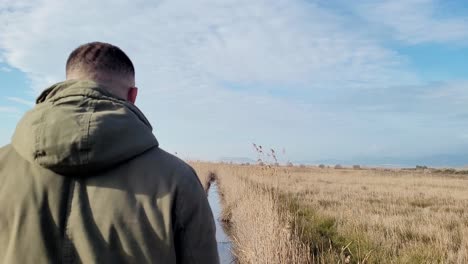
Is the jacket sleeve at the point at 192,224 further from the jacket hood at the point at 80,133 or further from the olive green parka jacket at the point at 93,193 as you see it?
the jacket hood at the point at 80,133

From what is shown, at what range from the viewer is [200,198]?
1559 mm

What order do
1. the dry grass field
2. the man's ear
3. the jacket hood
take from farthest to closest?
the dry grass field, the man's ear, the jacket hood

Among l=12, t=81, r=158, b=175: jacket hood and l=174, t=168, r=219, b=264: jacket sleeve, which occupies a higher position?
l=12, t=81, r=158, b=175: jacket hood

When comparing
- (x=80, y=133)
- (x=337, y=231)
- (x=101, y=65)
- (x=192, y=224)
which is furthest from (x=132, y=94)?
(x=337, y=231)

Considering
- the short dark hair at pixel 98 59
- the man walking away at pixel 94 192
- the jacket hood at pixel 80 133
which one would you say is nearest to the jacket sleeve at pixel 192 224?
the man walking away at pixel 94 192

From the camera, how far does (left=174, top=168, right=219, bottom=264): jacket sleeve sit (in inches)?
59.9

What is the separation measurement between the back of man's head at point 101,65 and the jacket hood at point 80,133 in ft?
0.27

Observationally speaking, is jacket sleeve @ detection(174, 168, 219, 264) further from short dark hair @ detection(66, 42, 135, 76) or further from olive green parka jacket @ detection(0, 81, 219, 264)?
short dark hair @ detection(66, 42, 135, 76)

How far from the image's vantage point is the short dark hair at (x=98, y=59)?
5.44ft

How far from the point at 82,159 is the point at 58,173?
122 mm

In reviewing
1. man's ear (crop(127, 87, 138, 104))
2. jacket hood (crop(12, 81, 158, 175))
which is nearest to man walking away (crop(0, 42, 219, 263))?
jacket hood (crop(12, 81, 158, 175))

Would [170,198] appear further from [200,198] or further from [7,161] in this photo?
[7,161]

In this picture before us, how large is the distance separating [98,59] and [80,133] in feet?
1.08

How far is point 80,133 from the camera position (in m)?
1.46
